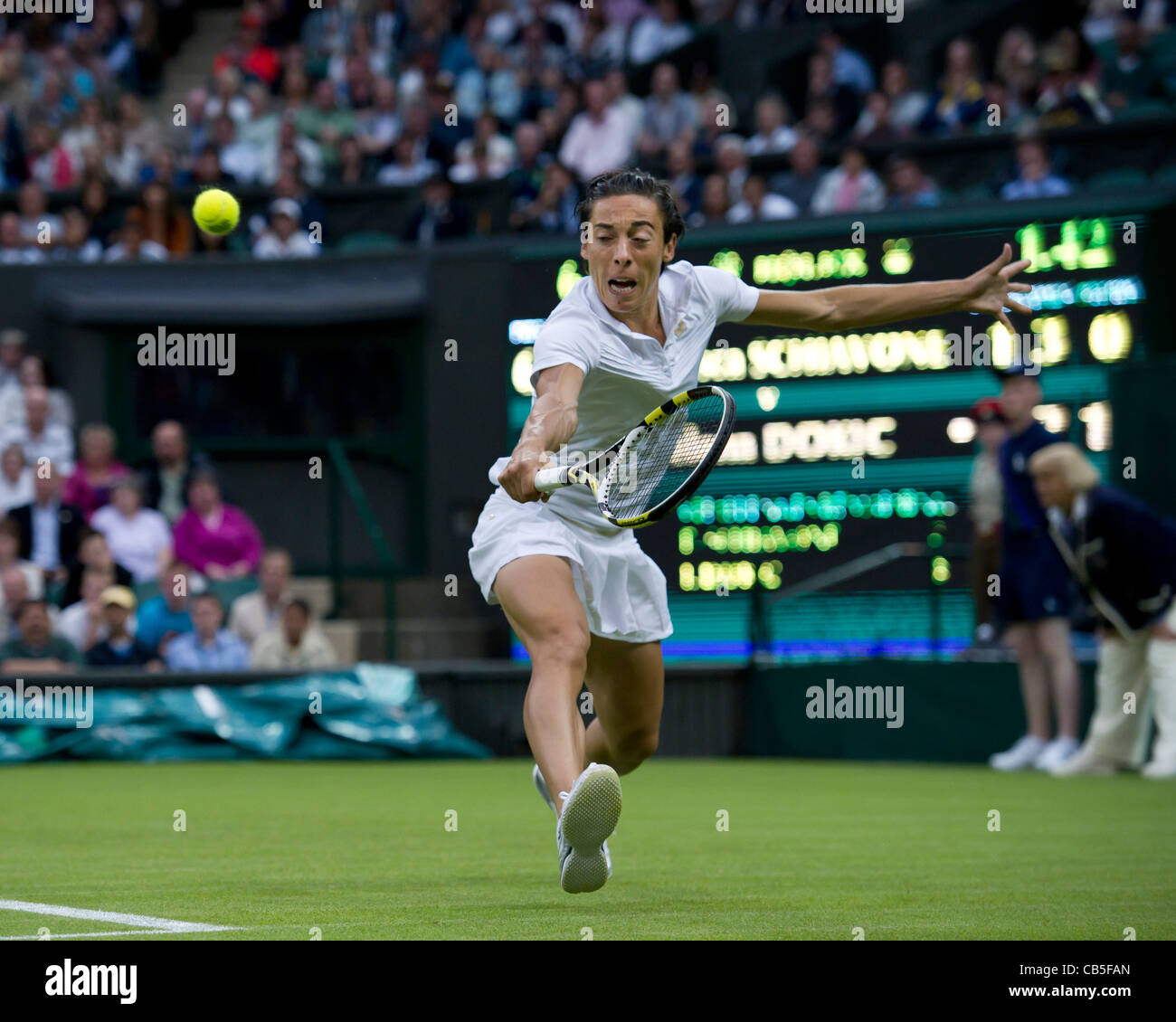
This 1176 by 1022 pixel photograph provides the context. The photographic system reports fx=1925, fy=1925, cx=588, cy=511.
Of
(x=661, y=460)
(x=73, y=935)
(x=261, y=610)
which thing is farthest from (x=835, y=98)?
(x=73, y=935)

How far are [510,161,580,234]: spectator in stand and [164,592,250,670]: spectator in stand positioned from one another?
3790mm

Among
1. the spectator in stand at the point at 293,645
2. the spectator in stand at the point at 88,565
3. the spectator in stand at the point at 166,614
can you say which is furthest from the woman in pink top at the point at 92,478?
the spectator in stand at the point at 293,645

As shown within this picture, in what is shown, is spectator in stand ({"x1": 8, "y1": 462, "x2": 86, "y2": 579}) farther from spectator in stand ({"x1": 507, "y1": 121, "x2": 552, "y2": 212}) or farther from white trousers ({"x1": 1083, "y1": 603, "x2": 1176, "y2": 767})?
white trousers ({"x1": 1083, "y1": 603, "x2": 1176, "y2": 767})

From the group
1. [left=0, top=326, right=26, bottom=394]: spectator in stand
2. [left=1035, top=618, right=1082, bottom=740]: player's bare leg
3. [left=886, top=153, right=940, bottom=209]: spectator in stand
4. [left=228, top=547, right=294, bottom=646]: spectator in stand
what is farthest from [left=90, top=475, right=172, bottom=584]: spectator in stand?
[left=1035, top=618, right=1082, bottom=740]: player's bare leg

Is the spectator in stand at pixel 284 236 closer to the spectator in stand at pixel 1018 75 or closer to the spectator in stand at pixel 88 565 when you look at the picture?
the spectator in stand at pixel 88 565

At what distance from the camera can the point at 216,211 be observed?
30.6 ft

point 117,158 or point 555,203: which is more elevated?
point 117,158

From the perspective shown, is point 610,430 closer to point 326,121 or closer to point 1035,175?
point 1035,175

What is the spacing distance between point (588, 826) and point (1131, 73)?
1061 cm

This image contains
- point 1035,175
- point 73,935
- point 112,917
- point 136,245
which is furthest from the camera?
point 136,245

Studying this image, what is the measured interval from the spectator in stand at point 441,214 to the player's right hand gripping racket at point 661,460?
10.0 m

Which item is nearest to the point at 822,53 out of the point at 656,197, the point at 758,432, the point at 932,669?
the point at 758,432

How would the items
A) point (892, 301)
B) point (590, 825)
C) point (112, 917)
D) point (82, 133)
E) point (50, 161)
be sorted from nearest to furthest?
point (590, 825) → point (112, 917) → point (892, 301) → point (50, 161) → point (82, 133)
